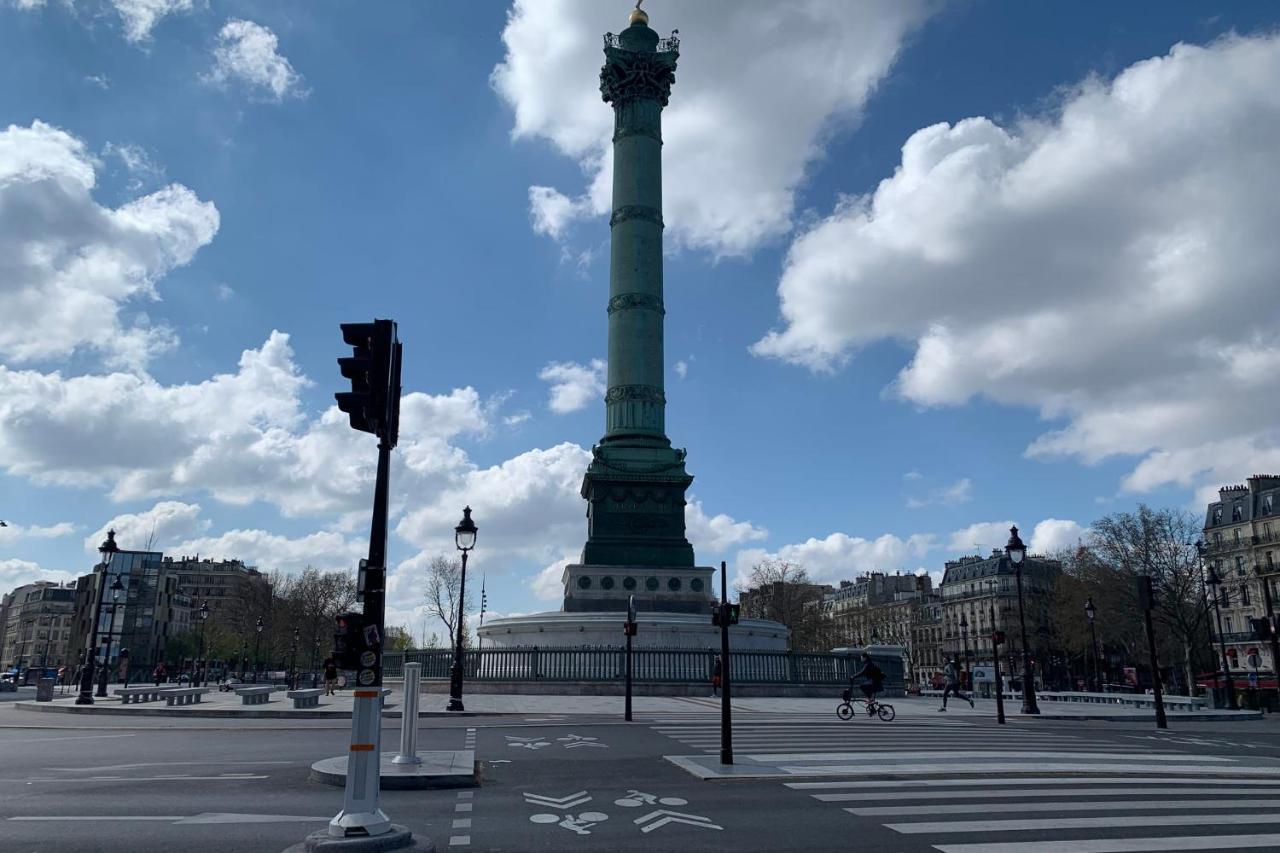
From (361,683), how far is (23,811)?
510cm

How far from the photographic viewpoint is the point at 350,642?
8.90 meters

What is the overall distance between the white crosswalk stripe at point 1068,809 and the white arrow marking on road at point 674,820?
172 cm

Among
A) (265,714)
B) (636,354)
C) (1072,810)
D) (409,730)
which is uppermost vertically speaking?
(636,354)

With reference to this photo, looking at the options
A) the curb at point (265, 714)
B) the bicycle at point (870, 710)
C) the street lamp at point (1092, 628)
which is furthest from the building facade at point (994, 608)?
the curb at point (265, 714)

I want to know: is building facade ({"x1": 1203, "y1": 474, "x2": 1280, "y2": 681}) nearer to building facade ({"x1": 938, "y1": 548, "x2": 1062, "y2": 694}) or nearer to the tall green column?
building facade ({"x1": 938, "y1": 548, "x2": 1062, "y2": 694})

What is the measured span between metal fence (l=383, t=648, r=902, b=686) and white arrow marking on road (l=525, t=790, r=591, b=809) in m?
24.0

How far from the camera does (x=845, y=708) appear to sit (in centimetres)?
2488

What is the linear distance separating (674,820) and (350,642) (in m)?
4.05

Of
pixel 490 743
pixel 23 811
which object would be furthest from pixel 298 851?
pixel 490 743

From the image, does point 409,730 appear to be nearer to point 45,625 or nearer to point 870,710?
point 870,710

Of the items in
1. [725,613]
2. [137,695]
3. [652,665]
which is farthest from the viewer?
[652,665]

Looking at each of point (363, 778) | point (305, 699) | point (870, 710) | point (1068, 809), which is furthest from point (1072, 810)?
point (305, 699)

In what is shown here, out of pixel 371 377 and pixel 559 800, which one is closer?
pixel 371 377

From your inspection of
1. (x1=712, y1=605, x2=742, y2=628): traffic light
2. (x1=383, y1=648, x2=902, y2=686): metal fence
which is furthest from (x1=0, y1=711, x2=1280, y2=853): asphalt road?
(x1=383, y1=648, x2=902, y2=686): metal fence
